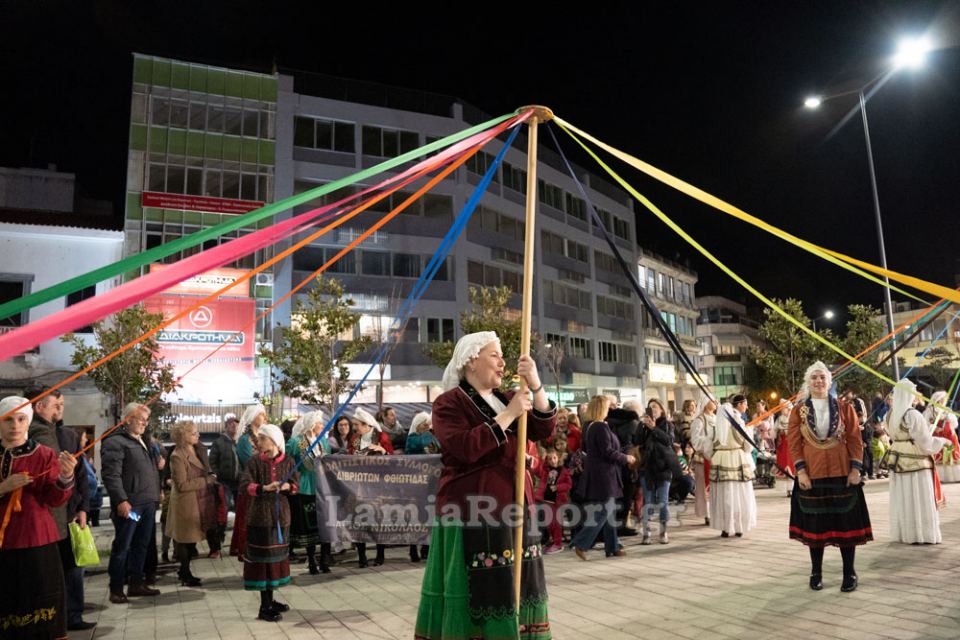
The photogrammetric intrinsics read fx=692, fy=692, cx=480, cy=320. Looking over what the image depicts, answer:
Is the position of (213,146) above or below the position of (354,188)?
above

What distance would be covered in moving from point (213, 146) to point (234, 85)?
3483 millimetres

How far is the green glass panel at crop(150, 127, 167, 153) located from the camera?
32094mm

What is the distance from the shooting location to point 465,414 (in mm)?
4105

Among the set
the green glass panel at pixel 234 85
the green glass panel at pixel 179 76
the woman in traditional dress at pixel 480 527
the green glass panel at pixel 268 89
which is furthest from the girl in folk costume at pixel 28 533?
the green glass panel at pixel 268 89

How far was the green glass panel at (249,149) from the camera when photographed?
3397 centimetres

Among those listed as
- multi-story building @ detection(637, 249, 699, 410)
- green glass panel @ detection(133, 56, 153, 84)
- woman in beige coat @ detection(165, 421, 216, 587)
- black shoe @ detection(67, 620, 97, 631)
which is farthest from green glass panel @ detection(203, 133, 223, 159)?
multi-story building @ detection(637, 249, 699, 410)

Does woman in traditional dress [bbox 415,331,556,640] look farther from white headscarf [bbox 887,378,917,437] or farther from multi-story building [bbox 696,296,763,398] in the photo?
multi-story building [bbox 696,296,763,398]

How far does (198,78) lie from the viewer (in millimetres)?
33219

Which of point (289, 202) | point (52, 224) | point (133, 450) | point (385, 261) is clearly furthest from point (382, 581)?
point (385, 261)

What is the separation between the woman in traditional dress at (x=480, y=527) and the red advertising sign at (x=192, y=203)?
29.2 meters

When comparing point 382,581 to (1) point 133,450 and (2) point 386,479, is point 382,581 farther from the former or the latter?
(1) point 133,450

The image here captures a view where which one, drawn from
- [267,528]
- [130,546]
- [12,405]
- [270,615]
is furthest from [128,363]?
[12,405]

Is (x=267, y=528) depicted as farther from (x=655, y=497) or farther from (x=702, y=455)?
(x=702, y=455)

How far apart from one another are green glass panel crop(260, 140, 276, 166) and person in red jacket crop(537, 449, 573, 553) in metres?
28.0
